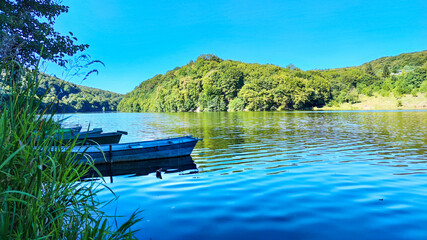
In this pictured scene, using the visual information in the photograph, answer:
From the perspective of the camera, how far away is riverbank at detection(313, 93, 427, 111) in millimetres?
73744

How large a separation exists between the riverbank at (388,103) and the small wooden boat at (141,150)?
79.3 metres

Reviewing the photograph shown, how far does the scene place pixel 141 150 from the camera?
12289mm

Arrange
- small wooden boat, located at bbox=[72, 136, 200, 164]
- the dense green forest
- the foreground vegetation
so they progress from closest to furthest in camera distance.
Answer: the foreground vegetation → small wooden boat, located at bbox=[72, 136, 200, 164] → the dense green forest

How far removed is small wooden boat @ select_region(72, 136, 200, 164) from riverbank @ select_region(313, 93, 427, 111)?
79319 mm

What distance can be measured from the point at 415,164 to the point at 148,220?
32.8 feet

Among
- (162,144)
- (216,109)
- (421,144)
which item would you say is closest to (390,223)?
(162,144)

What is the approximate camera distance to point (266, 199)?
673cm

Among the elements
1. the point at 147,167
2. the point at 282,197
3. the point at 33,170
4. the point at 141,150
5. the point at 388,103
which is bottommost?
the point at 147,167

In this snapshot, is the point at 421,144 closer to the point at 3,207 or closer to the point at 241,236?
the point at 241,236

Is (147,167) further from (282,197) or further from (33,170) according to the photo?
(33,170)

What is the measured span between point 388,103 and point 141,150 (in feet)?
293

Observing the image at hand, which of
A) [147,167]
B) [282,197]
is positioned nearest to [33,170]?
[282,197]

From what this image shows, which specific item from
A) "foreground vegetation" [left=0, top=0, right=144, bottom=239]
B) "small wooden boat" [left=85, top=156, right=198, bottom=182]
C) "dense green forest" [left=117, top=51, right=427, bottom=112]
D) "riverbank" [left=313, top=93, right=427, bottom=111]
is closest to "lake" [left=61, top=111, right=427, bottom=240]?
"small wooden boat" [left=85, top=156, right=198, bottom=182]

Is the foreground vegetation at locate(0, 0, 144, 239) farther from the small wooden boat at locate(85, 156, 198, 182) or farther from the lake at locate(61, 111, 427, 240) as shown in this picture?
the small wooden boat at locate(85, 156, 198, 182)
